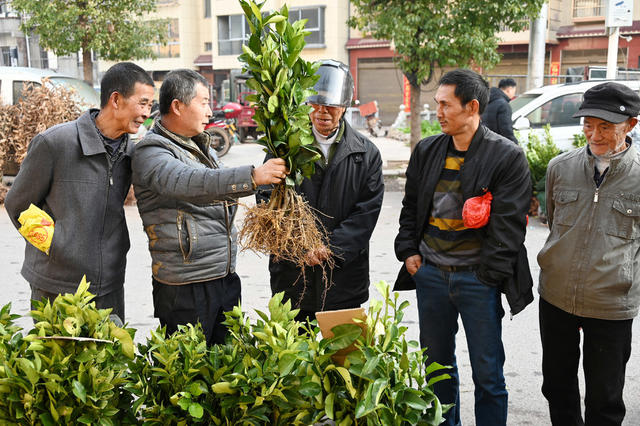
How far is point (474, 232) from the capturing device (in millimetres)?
2609

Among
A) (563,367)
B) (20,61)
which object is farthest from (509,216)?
(20,61)

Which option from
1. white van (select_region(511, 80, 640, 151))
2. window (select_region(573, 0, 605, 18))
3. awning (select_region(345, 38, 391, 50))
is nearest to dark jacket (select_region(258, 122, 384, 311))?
white van (select_region(511, 80, 640, 151))

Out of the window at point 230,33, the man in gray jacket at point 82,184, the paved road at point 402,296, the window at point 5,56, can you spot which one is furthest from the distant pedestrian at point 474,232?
the window at point 5,56

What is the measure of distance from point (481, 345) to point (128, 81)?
1812 millimetres

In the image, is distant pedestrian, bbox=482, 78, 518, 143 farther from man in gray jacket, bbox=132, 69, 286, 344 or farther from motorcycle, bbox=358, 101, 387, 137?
motorcycle, bbox=358, 101, 387, 137

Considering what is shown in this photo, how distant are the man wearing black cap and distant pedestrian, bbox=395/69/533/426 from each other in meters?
0.17

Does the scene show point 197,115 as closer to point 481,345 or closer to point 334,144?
point 334,144

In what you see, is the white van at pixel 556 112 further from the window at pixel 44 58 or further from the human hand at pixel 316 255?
the window at pixel 44 58

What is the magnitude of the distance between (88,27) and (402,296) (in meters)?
11.2

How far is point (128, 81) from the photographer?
2430 mm

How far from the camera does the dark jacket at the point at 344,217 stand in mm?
2873

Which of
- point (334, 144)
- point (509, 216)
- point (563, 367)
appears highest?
point (334, 144)

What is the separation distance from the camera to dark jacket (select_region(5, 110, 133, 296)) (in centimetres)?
246

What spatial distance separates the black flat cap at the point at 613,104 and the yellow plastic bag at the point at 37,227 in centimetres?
215
